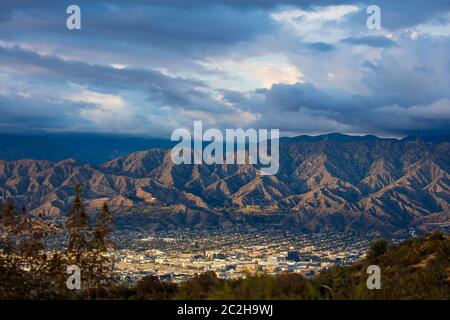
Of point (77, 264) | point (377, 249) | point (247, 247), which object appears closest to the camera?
point (77, 264)

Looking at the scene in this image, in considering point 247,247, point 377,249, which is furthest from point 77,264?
point 247,247

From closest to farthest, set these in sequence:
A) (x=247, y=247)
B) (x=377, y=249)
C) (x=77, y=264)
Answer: (x=77, y=264) → (x=377, y=249) → (x=247, y=247)

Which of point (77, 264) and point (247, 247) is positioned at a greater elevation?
point (77, 264)

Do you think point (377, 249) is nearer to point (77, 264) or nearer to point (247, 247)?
point (77, 264)

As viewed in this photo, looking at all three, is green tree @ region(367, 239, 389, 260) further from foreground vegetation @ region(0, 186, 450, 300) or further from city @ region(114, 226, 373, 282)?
city @ region(114, 226, 373, 282)

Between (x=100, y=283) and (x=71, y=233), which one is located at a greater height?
(x=71, y=233)

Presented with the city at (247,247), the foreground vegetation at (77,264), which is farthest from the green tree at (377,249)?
the city at (247,247)

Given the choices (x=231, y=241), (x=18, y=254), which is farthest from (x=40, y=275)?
(x=231, y=241)

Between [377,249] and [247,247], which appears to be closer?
[377,249]

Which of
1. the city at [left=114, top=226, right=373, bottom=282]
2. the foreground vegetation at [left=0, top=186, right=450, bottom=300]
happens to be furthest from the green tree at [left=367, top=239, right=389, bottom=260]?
the city at [left=114, top=226, right=373, bottom=282]

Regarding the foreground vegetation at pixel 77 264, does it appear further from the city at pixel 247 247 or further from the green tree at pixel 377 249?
the city at pixel 247 247
